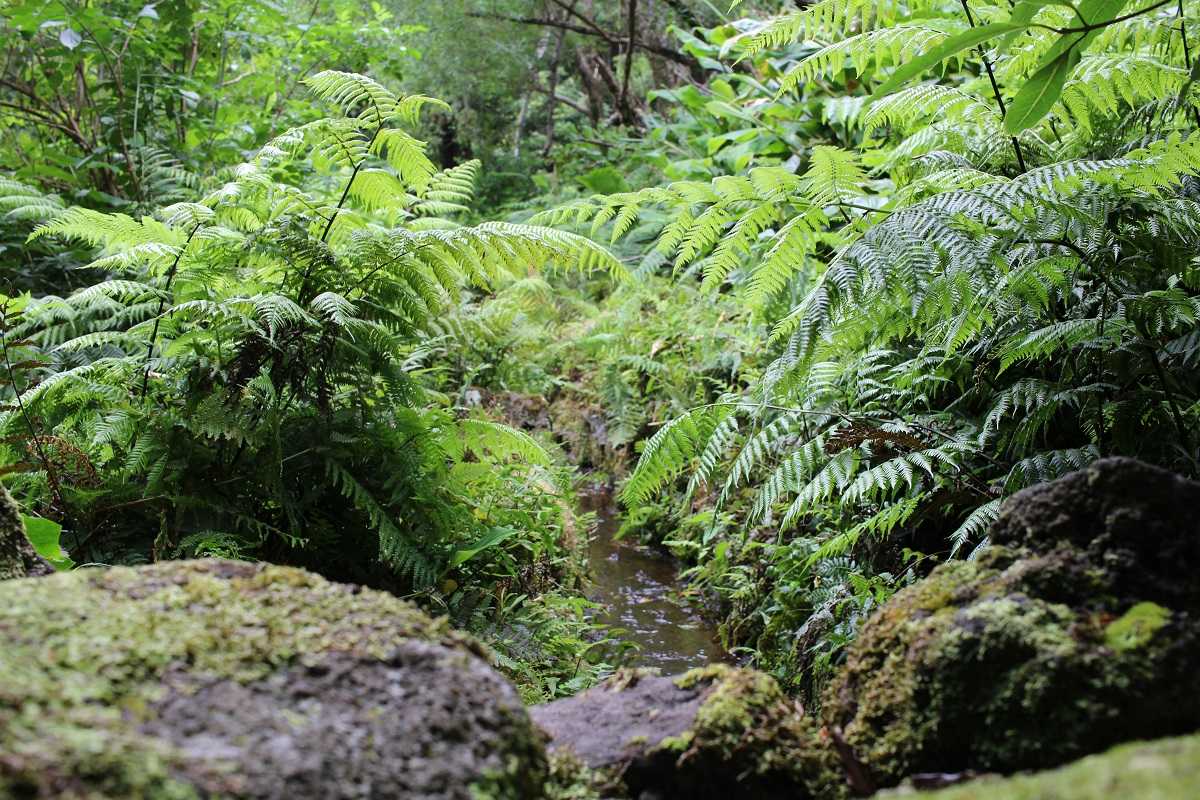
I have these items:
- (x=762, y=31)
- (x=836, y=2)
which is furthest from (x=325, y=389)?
(x=836, y=2)

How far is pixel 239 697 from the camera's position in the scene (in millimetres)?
1089

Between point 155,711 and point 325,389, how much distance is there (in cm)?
222

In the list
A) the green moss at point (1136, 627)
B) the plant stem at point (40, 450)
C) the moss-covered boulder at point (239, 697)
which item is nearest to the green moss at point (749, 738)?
the moss-covered boulder at point (239, 697)

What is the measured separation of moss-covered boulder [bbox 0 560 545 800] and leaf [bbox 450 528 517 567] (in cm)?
181

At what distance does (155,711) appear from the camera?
3.38ft

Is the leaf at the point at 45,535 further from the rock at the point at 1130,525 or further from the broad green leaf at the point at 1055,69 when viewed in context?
the broad green leaf at the point at 1055,69

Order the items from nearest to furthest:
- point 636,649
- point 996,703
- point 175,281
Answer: point 996,703
point 175,281
point 636,649

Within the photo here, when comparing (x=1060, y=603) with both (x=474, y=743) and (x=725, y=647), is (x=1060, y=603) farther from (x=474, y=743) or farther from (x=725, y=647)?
(x=725, y=647)

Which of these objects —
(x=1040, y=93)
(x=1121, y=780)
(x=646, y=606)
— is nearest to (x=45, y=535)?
(x=1121, y=780)

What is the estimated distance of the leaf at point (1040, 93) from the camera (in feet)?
5.82

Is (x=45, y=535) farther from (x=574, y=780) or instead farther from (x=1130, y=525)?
(x=1130, y=525)

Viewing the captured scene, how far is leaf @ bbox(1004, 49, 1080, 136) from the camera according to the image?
5.82ft

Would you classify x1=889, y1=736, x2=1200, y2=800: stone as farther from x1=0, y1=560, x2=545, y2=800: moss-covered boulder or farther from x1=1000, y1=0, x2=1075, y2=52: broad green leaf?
x1=1000, y1=0, x2=1075, y2=52: broad green leaf

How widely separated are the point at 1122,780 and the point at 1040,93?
4.90 feet
